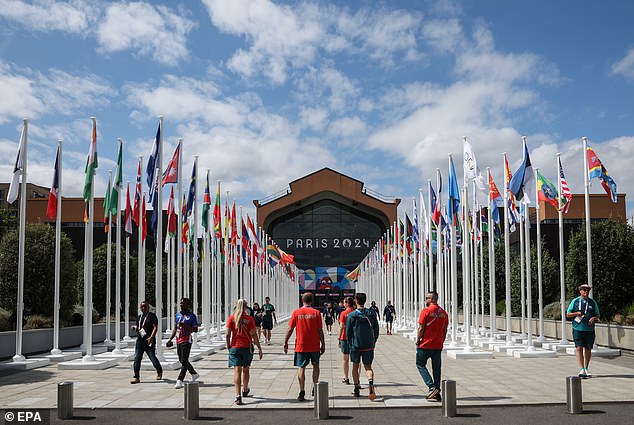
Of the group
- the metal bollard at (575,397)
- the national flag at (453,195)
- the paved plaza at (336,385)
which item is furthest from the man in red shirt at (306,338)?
the national flag at (453,195)

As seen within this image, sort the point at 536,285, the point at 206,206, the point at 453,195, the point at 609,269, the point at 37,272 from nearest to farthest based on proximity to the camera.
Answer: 1. the point at 453,195
2. the point at 609,269
3. the point at 206,206
4. the point at 37,272
5. the point at 536,285

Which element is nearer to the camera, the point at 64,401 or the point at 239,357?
the point at 64,401

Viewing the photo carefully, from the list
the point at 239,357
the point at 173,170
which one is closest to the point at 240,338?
the point at 239,357

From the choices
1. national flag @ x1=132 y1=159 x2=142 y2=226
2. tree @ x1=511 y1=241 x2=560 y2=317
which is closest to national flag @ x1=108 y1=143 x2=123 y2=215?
national flag @ x1=132 y1=159 x2=142 y2=226

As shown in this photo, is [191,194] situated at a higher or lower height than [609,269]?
higher

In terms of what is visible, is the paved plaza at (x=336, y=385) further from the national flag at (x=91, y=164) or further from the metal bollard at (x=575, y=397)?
the national flag at (x=91, y=164)

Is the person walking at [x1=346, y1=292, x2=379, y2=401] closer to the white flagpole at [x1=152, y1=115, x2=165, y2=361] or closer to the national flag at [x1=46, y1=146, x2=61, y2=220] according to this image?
the white flagpole at [x1=152, y1=115, x2=165, y2=361]

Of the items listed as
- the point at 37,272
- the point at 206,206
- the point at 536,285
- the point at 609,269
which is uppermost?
the point at 206,206

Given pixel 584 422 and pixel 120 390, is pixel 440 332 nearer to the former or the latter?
pixel 584 422

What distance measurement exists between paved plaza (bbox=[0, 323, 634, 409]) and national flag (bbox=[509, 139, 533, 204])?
17.1 ft

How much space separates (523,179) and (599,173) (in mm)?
2185

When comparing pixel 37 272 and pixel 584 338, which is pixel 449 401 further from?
pixel 37 272

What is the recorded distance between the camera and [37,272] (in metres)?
27.8

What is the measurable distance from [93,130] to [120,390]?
28.8 ft
